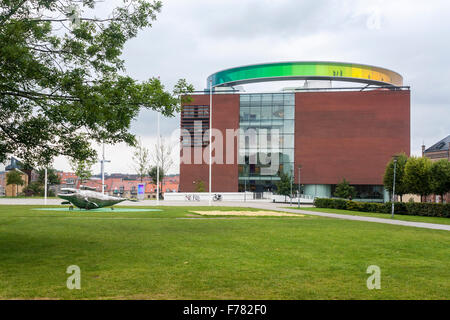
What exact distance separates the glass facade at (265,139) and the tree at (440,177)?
30.0 m

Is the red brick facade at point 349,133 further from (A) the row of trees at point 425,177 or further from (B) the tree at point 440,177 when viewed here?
(B) the tree at point 440,177

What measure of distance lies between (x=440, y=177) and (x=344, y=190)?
74.8ft

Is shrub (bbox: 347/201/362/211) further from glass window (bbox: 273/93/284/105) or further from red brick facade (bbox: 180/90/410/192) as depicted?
glass window (bbox: 273/93/284/105)

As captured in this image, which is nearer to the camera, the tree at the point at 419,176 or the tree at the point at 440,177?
the tree at the point at 440,177

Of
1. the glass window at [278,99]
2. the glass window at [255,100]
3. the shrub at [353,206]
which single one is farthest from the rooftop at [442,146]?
the shrub at [353,206]

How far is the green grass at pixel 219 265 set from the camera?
7605 mm

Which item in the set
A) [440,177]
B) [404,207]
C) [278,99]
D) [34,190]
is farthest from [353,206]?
[34,190]

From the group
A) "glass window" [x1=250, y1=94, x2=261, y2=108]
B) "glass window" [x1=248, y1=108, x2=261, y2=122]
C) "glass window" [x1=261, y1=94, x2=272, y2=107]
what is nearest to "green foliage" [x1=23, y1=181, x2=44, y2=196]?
"glass window" [x1=248, y1=108, x2=261, y2=122]

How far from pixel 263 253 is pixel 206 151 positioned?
194 ft

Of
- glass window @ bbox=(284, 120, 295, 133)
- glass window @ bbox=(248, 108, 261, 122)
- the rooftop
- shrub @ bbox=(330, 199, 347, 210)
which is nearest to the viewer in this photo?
shrub @ bbox=(330, 199, 347, 210)

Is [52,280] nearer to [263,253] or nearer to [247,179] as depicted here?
[263,253]

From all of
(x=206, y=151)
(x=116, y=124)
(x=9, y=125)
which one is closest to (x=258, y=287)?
(x=116, y=124)

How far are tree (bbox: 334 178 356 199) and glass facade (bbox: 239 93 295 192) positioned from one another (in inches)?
371

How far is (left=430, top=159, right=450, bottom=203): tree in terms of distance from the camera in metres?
39.7
